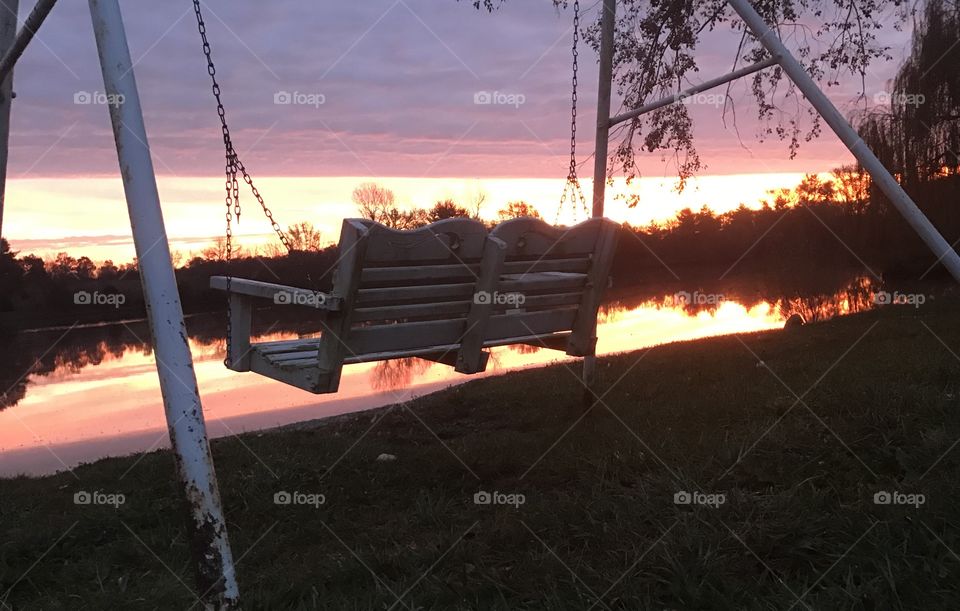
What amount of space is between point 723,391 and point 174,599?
435 centimetres

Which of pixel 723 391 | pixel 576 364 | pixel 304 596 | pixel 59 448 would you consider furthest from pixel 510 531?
pixel 59 448

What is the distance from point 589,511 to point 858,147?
2.92 metres

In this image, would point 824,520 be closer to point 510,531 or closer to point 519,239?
point 510,531

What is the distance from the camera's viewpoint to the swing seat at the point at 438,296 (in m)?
3.84

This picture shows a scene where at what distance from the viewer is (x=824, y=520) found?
10.2ft

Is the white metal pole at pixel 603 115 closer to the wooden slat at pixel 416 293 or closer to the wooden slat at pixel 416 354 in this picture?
the wooden slat at pixel 416 354

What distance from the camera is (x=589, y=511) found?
3.63 metres

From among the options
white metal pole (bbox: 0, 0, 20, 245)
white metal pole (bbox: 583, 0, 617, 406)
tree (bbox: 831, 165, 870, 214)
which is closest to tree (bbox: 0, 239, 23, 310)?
Answer: white metal pole (bbox: 0, 0, 20, 245)

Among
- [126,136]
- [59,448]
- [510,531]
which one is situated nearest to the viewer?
[126,136]

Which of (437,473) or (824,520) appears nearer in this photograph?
(824,520)

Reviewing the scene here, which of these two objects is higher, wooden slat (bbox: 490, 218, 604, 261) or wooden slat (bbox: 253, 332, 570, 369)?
wooden slat (bbox: 490, 218, 604, 261)

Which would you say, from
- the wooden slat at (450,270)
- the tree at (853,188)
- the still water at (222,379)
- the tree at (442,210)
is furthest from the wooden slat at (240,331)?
the tree at (853,188)

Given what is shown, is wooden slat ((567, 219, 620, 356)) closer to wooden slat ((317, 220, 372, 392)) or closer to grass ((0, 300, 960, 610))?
grass ((0, 300, 960, 610))

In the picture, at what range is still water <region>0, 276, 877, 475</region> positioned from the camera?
1260cm
